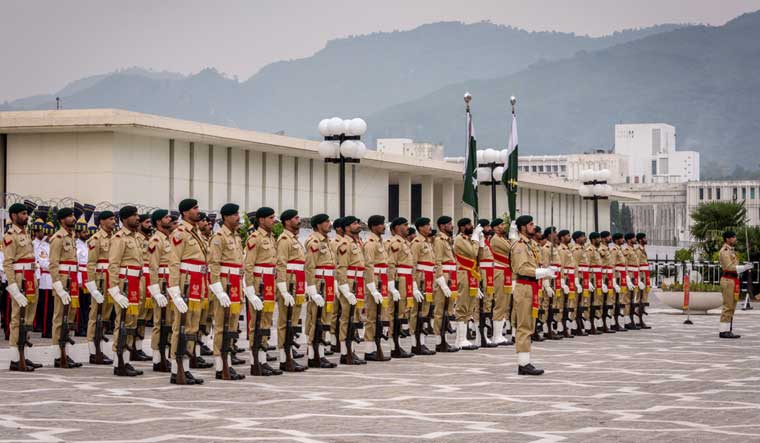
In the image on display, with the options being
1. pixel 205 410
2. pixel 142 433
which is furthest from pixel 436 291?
pixel 142 433

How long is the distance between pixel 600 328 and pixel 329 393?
13.7 meters

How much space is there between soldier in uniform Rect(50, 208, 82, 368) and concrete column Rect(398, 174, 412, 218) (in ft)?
112

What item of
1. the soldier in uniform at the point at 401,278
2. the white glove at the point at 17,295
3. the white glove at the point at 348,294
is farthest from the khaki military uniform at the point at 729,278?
the white glove at the point at 17,295

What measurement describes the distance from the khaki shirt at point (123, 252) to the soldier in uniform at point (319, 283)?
241 cm

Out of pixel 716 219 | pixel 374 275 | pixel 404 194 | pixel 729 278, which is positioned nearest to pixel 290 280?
pixel 374 275

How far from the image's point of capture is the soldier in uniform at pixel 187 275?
15.5 m

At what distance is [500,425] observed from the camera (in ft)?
39.3

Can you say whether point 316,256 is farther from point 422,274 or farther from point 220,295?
point 422,274

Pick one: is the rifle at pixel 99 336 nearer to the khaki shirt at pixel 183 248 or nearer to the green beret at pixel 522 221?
the khaki shirt at pixel 183 248

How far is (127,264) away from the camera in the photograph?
17.4 meters

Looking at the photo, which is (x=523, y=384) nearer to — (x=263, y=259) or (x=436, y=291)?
(x=263, y=259)

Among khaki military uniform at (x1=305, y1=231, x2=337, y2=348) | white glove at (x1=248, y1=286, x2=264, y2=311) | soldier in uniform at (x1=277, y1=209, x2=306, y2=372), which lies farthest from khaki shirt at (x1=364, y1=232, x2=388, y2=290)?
white glove at (x1=248, y1=286, x2=264, y2=311)

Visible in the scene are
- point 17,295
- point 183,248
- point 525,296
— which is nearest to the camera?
point 183,248

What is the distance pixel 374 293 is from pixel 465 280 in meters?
3.34
